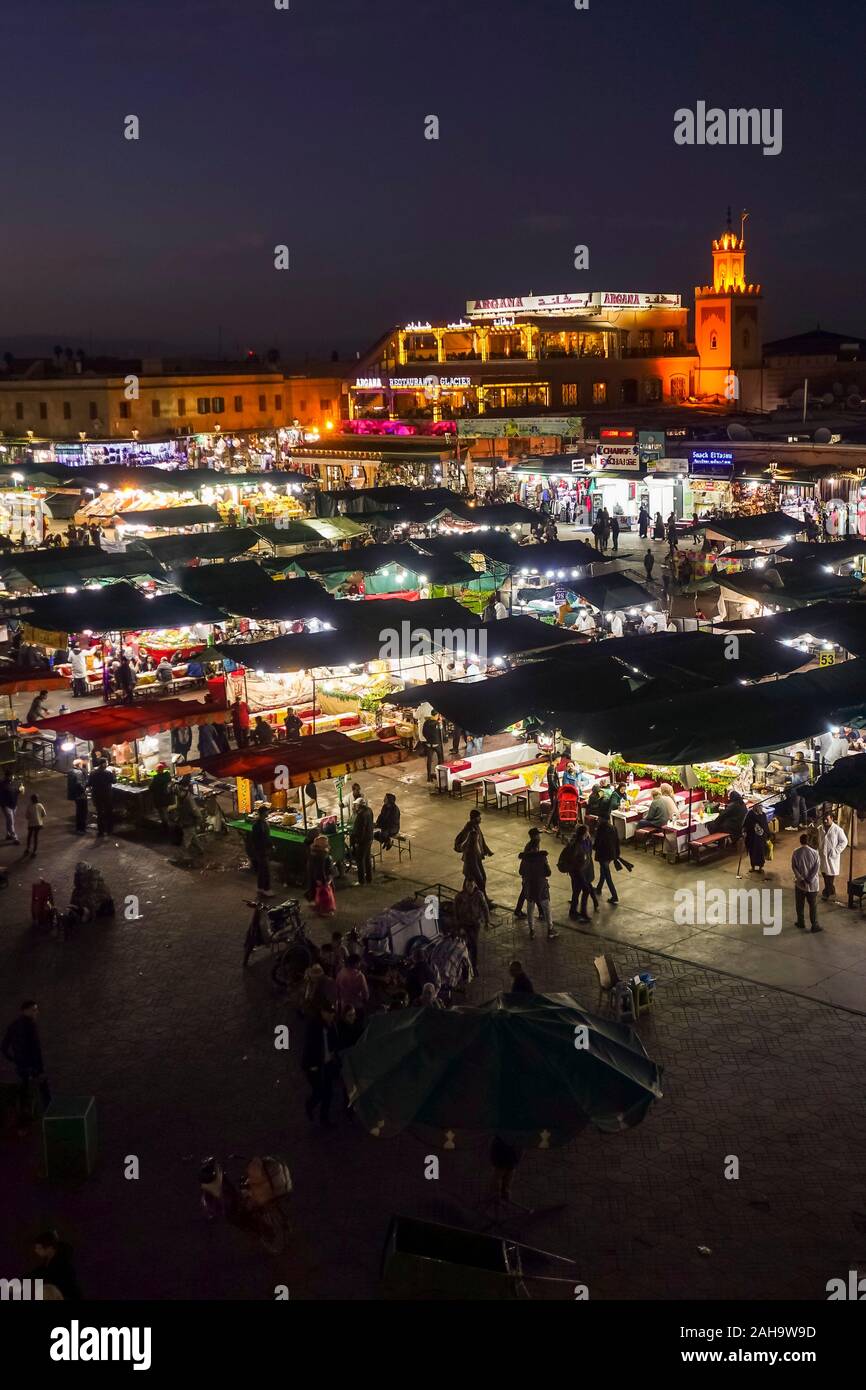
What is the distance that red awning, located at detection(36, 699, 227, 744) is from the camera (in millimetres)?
16969

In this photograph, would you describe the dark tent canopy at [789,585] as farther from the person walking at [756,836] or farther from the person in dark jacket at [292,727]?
the person walking at [756,836]

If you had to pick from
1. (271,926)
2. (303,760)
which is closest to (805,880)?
(271,926)

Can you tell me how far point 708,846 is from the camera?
15.5 meters

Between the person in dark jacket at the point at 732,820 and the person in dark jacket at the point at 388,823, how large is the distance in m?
3.66

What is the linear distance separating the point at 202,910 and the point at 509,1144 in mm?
6819

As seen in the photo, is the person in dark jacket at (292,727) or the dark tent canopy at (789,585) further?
the dark tent canopy at (789,585)

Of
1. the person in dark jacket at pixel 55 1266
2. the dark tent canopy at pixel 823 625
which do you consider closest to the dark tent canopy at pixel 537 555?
the dark tent canopy at pixel 823 625

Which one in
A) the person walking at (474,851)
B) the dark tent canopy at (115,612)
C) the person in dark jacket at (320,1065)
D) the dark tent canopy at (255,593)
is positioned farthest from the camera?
the dark tent canopy at (255,593)

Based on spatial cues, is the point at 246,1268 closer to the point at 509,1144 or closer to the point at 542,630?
the point at 509,1144

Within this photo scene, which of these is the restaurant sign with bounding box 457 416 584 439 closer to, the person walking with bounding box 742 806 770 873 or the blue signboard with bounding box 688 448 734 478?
the blue signboard with bounding box 688 448 734 478

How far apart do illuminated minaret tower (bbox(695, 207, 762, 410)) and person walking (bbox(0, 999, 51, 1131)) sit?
258 ft

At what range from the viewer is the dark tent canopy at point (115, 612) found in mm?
21406

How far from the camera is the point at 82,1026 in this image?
11.7m

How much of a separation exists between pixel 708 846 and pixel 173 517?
22.8 meters
